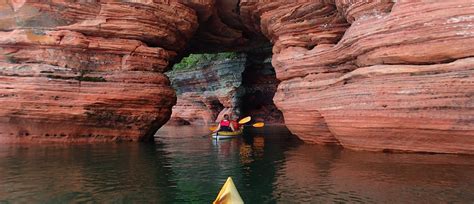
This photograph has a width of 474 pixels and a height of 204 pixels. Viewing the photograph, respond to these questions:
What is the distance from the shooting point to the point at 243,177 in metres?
8.59

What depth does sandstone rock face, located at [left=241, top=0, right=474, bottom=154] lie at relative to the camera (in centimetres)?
969

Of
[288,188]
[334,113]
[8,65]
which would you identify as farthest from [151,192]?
[8,65]

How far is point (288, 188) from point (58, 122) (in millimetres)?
11818

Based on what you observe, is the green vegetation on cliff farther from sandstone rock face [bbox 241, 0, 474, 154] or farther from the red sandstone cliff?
sandstone rock face [bbox 241, 0, 474, 154]

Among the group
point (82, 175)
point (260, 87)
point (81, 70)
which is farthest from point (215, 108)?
point (82, 175)

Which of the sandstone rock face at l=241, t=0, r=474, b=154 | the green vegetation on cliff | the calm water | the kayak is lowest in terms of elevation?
the kayak

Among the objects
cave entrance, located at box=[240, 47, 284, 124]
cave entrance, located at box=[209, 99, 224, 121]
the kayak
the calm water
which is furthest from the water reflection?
cave entrance, located at box=[209, 99, 224, 121]

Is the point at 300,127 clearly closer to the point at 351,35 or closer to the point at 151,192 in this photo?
the point at 351,35

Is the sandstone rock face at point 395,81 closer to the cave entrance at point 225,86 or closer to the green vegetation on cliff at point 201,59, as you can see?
the cave entrance at point 225,86

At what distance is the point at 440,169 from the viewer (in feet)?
28.1

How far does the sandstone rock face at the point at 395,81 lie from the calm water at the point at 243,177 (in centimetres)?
61

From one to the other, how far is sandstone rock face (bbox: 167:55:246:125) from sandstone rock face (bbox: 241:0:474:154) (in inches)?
723

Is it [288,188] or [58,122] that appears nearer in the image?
[288,188]

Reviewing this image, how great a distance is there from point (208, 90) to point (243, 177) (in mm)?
27070
